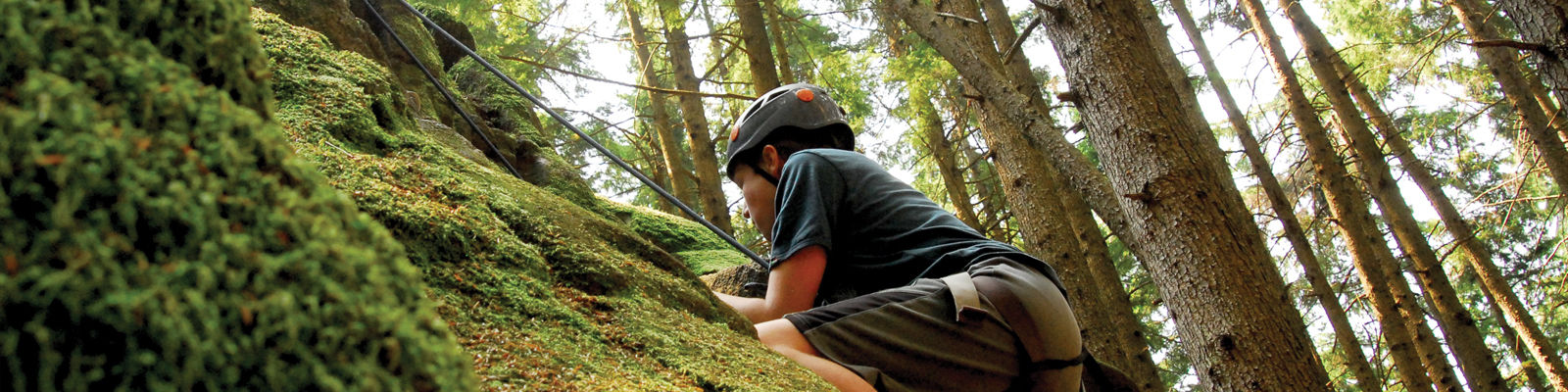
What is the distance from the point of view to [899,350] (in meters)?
2.56

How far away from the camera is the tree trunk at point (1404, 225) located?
32.1ft

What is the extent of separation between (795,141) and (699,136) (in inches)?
295

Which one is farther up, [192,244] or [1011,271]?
[1011,271]

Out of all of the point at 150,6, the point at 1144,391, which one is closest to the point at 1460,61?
the point at 1144,391

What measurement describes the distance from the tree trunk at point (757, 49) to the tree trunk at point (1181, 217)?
3893 millimetres

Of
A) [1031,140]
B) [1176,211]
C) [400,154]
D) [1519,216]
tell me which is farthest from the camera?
[1519,216]

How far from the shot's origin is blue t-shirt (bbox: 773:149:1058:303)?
2889 mm

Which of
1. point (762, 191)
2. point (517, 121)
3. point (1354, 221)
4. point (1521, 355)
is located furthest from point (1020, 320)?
point (1521, 355)

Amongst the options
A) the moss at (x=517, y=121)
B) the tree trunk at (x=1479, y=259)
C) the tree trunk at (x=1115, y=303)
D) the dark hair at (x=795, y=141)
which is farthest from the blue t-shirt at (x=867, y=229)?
the tree trunk at (x=1479, y=259)

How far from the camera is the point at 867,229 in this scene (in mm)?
3029

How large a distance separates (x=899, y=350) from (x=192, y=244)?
6.66 ft

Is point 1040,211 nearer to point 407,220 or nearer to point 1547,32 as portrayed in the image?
point 1547,32

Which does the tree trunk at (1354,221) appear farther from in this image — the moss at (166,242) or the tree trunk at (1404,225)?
the moss at (166,242)

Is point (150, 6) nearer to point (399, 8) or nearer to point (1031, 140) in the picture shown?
point (1031, 140)
